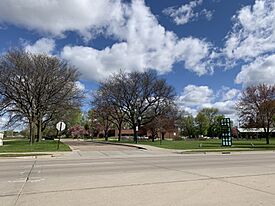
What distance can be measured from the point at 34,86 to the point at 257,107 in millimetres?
32669

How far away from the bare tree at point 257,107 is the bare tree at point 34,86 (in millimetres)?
25593

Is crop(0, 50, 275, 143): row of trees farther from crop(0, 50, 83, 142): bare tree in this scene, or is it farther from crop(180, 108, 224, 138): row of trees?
crop(180, 108, 224, 138): row of trees

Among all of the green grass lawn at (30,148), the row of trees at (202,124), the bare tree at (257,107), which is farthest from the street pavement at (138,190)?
the row of trees at (202,124)

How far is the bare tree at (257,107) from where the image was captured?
1863 inches

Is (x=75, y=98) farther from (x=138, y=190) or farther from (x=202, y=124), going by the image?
(x=202, y=124)

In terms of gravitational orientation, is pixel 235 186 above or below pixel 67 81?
below

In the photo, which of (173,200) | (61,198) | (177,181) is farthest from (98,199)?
(177,181)

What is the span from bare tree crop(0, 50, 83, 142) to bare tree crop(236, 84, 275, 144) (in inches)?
1008

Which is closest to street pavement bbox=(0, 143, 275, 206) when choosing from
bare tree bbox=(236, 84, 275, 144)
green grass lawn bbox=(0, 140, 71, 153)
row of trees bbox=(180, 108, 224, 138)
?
green grass lawn bbox=(0, 140, 71, 153)

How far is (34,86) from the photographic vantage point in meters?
42.0

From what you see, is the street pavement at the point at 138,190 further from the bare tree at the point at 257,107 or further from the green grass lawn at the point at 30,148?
the bare tree at the point at 257,107

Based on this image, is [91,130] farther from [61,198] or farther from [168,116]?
[61,198]

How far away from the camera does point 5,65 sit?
39344 millimetres

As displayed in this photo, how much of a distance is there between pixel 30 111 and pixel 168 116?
25722mm
